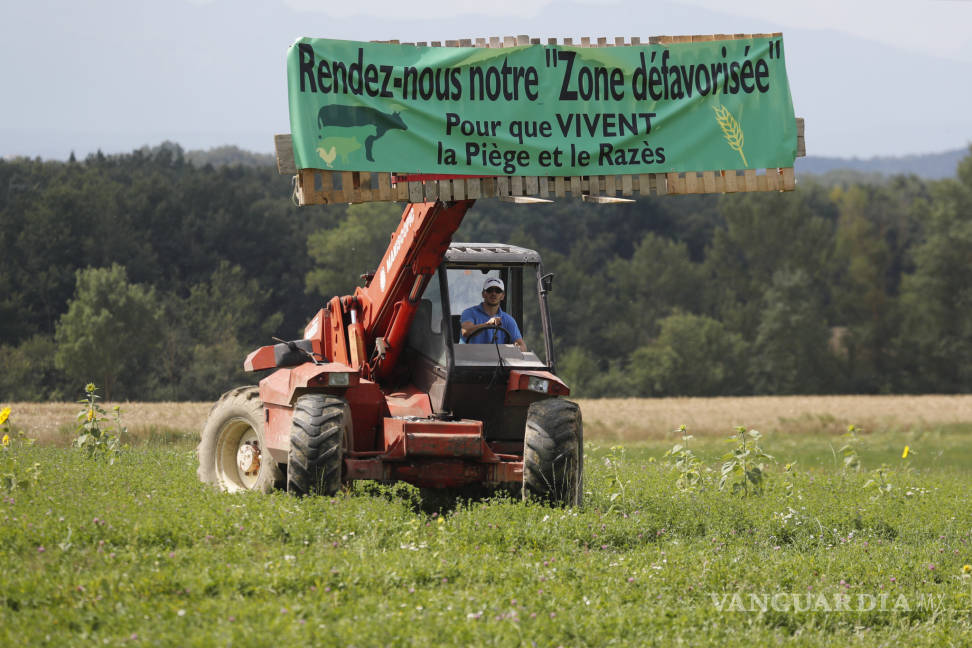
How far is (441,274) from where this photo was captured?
1155 cm

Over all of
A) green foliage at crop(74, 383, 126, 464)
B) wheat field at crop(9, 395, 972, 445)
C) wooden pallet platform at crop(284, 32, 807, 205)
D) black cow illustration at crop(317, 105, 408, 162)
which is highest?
black cow illustration at crop(317, 105, 408, 162)

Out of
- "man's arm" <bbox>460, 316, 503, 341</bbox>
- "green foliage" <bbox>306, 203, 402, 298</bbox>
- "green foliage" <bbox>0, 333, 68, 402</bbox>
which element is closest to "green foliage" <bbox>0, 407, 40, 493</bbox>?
"man's arm" <bbox>460, 316, 503, 341</bbox>

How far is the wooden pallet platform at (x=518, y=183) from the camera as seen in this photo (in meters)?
10.0

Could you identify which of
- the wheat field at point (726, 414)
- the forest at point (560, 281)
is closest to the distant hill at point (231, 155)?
the forest at point (560, 281)

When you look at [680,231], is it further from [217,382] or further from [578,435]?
[578,435]

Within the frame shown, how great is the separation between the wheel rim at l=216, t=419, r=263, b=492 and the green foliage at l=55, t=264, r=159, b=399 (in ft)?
148

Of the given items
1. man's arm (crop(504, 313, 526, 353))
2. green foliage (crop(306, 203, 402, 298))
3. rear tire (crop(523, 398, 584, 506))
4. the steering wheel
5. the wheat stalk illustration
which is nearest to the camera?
rear tire (crop(523, 398, 584, 506))

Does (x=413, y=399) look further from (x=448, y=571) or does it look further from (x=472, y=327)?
(x=448, y=571)

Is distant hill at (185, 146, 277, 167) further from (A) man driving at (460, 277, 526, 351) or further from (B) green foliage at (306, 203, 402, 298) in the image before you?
(A) man driving at (460, 277, 526, 351)

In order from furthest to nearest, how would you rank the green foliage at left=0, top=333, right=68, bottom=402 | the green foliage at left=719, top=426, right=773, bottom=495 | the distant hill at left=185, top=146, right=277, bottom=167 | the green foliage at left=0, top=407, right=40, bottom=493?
1. the distant hill at left=185, top=146, right=277, bottom=167
2. the green foliage at left=0, top=333, right=68, bottom=402
3. the green foliage at left=719, top=426, right=773, bottom=495
4. the green foliage at left=0, top=407, right=40, bottom=493

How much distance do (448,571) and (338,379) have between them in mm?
3267

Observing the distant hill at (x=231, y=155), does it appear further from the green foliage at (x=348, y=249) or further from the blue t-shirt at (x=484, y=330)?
the blue t-shirt at (x=484, y=330)

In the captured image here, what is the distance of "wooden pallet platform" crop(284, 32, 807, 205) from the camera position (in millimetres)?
10016

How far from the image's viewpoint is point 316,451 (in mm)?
10016
